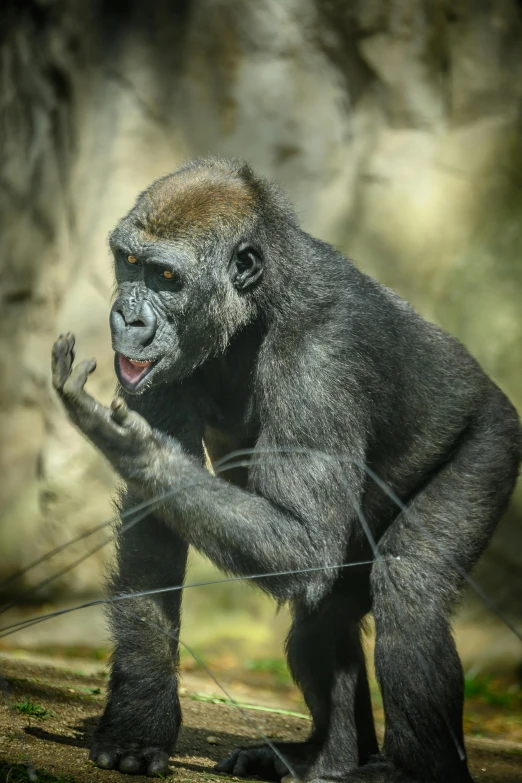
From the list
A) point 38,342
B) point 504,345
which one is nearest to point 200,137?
point 38,342

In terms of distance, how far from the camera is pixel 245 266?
4.55 meters

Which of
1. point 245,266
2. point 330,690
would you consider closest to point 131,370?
point 245,266

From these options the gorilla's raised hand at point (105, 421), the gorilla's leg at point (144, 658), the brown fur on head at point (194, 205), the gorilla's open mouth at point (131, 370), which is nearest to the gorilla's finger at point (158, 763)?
the gorilla's leg at point (144, 658)

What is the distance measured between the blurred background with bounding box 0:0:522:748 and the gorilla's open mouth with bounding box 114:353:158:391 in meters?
4.70

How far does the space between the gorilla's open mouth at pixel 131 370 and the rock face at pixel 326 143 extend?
4.70 m

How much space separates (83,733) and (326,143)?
6.15 metres

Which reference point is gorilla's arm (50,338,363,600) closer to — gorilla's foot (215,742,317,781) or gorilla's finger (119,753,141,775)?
gorilla's finger (119,753,141,775)

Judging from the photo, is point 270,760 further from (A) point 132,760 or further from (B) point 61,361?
(B) point 61,361

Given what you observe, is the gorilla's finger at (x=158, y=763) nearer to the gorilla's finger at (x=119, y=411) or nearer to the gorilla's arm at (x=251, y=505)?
the gorilla's arm at (x=251, y=505)

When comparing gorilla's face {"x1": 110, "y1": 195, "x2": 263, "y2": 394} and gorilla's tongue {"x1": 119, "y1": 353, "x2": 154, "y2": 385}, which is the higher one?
gorilla's face {"x1": 110, "y1": 195, "x2": 263, "y2": 394}

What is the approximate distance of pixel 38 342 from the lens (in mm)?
9641

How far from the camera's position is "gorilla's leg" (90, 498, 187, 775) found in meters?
4.29

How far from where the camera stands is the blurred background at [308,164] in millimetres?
8789

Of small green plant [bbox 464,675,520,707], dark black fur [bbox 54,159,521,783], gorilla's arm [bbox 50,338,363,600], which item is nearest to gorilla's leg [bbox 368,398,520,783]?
dark black fur [bbox 54,159,521,783]
